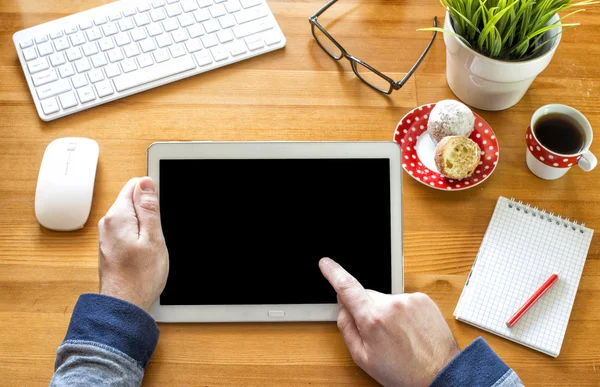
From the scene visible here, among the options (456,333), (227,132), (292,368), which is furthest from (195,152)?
(456,333)

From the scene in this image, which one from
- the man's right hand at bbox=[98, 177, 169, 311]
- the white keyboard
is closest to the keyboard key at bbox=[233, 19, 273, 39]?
the white keyboard

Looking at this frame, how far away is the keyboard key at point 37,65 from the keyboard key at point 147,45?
0.50 ft

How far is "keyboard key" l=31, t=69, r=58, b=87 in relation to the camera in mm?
966

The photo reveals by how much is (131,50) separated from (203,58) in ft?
0.38

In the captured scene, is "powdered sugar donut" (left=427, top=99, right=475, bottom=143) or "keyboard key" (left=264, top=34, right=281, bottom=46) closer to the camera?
"powdered sugar donut" (left=427, top=99, right=475, bottom=143)

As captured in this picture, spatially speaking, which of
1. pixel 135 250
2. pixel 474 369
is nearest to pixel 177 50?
pixel 135 250

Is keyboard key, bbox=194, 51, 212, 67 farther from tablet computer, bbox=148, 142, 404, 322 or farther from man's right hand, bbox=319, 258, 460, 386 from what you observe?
man's right hand, bbox=319, 258, 460, 386

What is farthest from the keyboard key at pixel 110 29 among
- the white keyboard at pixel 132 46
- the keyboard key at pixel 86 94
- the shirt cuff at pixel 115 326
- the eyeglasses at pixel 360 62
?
the shirt cuff at pixel 115 326

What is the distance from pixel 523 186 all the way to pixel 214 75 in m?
0.53

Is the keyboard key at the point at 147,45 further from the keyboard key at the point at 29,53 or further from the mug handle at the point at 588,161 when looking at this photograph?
the mug handle at the point at 588,161

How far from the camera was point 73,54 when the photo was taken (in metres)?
0.98

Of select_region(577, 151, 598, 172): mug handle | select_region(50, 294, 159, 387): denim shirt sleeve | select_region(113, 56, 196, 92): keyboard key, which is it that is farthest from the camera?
select_region(113, 56, 196, 92): keyboard key

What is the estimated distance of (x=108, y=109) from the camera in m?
0.97

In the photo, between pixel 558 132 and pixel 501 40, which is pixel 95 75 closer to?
pixel 501 40
